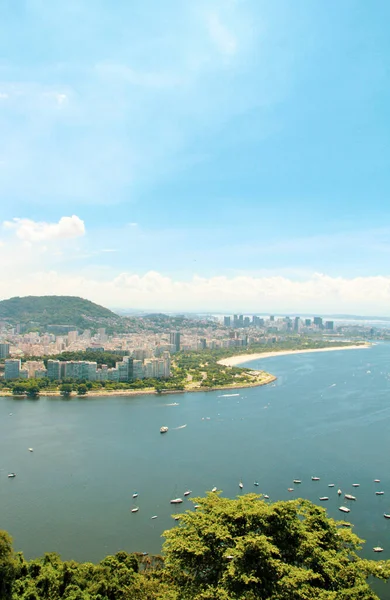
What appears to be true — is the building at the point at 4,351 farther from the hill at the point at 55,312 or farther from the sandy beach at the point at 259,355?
the hill at the point at 55,312

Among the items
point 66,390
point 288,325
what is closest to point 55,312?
point 288,325

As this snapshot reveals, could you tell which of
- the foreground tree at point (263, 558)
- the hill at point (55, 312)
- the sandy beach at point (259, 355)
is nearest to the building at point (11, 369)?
the sandy beach at point (259, 355)

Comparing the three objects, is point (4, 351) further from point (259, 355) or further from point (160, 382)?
point (259, 355)

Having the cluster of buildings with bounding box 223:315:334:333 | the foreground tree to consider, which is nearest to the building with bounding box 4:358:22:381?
the foreground tree

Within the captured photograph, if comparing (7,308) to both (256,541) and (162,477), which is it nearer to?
(162,477)

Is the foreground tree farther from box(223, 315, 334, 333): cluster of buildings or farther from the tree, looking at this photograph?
box(223, 315, 334, 333): cluster of buildings

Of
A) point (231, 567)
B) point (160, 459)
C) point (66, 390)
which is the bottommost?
point (160, 459)
